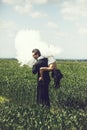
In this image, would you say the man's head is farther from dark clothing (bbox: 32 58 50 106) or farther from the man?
dark clothing (bbox: 32 58 50 106)

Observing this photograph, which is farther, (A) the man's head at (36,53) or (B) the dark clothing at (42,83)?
(B) the dark clothing at (42,83)

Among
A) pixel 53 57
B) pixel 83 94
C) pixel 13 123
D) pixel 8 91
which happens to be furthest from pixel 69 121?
pixel 8 91

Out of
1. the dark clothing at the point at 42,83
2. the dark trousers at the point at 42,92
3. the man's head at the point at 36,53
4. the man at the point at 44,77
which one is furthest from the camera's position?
the dark trousers at the point at 42,92

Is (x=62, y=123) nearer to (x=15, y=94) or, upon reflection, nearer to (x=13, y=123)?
(x=13, y=123)

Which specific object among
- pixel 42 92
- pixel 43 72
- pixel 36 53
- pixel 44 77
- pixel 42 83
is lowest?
pixel 42 92

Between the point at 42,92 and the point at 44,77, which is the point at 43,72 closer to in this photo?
the point at 44,77

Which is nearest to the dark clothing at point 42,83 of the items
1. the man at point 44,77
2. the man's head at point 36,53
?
the man at point 44,77

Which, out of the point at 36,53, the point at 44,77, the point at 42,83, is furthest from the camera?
the point at 42,83

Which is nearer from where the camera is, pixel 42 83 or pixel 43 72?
pixel 43 72

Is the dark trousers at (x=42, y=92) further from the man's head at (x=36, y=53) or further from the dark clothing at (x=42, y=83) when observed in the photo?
the man's head at (x=36, y=53)

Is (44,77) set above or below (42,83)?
above

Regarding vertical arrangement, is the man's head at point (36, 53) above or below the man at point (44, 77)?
above

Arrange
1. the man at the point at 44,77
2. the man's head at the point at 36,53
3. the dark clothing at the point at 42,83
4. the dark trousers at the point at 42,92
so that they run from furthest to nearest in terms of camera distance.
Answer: the dark trousers at the point at 42,92 < the dark clothing at the point at 42,83 < the man at the point at 44,77 < the man's head at the point at 36,53

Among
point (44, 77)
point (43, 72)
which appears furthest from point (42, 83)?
point (43, 72)
